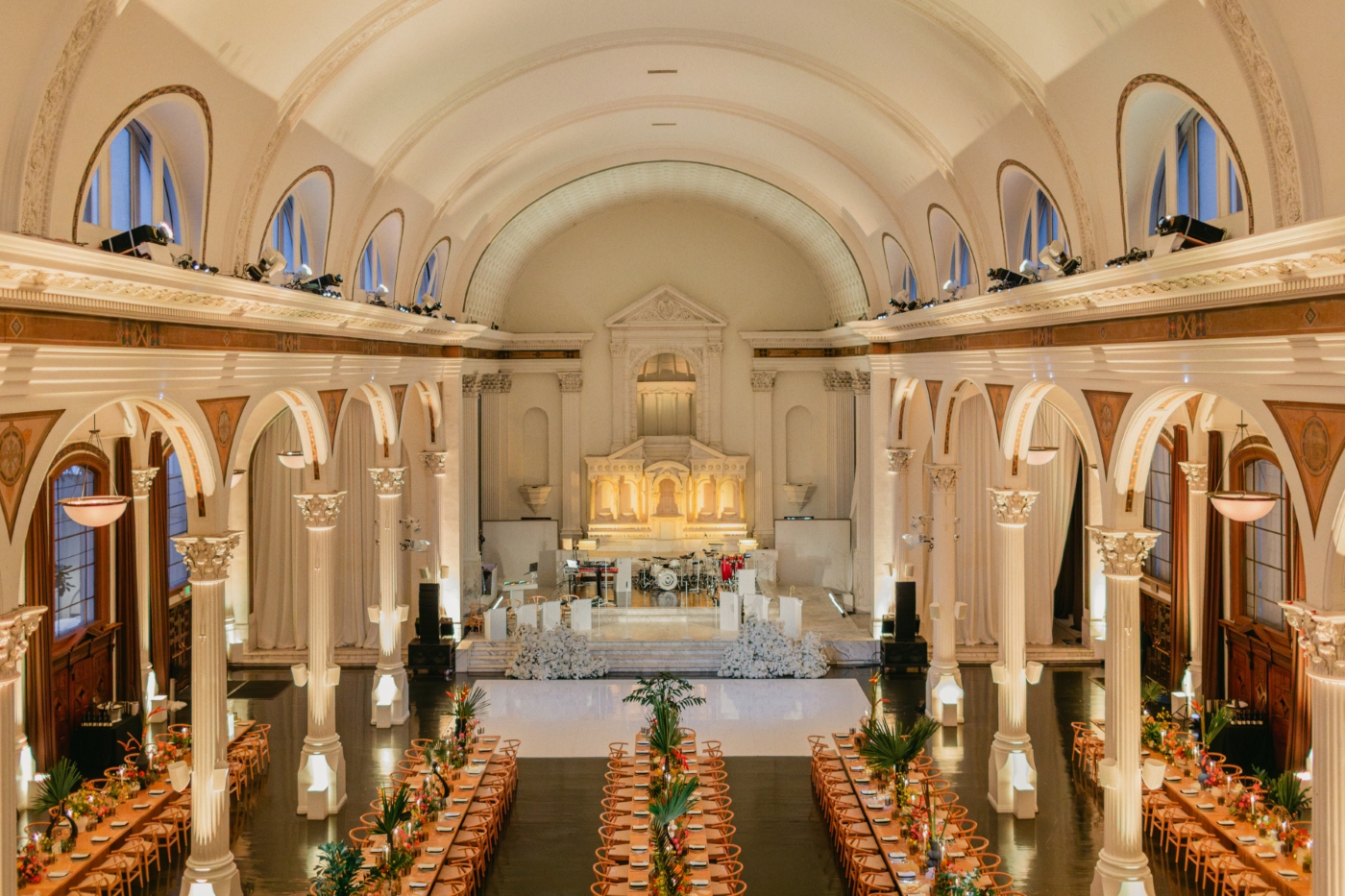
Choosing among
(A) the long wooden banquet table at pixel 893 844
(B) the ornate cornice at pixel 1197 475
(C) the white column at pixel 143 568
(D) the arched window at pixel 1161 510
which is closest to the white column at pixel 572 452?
(C) the white column at pixel 143 568

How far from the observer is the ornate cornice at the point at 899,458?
22.7 meters

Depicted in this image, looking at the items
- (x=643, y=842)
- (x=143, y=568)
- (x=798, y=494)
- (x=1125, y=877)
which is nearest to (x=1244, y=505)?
(x=1125, y=877)

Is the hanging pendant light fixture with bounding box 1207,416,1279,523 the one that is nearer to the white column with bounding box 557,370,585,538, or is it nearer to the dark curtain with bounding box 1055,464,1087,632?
the dark curtain with bounding box 1055,464,1087,632

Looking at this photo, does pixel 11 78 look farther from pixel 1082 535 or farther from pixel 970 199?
pixel 1082 535

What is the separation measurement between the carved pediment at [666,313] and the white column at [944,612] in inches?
419

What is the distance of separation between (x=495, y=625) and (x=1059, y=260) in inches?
600

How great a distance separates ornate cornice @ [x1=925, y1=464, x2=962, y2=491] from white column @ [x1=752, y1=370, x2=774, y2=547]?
33.0 ft

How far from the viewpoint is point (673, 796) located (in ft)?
40.4

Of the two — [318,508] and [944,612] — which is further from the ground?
[318,508]

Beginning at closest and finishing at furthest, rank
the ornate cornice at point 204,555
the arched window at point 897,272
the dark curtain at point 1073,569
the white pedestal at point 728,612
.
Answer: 1. the ornate cornice at point 204,555
2. the arched window at point 897,272
3. the white pedestal at point 728,612
4. the dark curtain at point 1073,569

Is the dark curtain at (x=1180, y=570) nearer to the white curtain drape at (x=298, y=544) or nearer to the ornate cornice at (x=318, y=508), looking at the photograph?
the ornate cornice at (x=318, y=508)

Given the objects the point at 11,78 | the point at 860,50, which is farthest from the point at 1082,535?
the point at 11,78

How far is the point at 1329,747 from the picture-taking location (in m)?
8.63

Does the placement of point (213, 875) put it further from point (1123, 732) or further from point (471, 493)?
point (471, 493)
